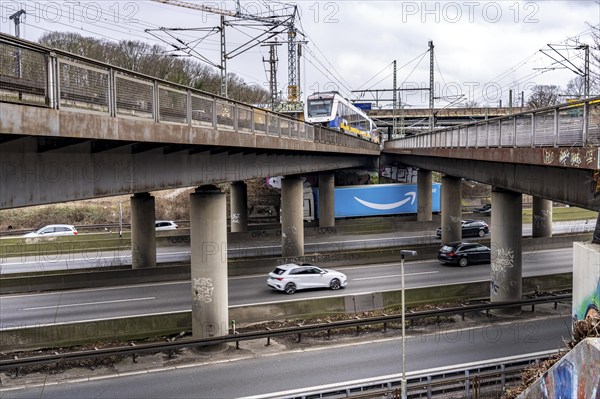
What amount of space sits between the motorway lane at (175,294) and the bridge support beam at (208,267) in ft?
14.4

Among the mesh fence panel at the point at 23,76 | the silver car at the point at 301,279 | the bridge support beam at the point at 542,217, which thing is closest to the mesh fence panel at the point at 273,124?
the silver car at the point at 301,279

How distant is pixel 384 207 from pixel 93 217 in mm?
27535

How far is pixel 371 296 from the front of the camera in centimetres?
2198

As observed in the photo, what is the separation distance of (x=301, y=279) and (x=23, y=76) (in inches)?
731

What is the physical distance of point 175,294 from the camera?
2541 centimetres

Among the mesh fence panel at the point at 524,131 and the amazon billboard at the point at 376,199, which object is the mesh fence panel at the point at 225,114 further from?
the amazon billboard at the point at 376,199

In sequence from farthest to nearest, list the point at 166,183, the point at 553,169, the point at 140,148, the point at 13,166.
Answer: the point at 553,169 < the point at 166,183 < the point at 140,148 < the point at 13,166

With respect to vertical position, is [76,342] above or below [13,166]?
below

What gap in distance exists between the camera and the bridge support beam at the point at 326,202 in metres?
46.6

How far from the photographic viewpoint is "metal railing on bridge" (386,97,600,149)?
1196 cm

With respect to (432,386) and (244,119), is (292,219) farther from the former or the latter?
(432,386)

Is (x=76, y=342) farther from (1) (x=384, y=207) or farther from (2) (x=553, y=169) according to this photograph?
(1) (x=384, y=207)

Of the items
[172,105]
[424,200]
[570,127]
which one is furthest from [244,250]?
[570,127]

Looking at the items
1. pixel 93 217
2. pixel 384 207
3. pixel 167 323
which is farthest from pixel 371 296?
pixel 93 217
